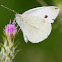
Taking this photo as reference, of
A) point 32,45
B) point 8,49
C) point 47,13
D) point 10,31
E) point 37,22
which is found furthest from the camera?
point 32,45

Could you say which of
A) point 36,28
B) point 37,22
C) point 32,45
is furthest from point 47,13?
point 32,45

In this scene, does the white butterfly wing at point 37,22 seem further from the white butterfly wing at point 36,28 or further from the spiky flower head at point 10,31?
the spiky flower head at point 10,31

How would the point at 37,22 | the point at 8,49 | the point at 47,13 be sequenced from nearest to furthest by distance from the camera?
the point at 8,49
the point at 47,13
the point at 37,22

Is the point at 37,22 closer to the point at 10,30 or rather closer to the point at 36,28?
the point at 36,28

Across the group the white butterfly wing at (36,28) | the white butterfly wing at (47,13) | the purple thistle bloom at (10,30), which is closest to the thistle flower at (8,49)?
the purple thistle bloom at (10,30)

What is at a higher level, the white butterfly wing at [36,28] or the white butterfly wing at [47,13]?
the white butterfly wing at [47,13]

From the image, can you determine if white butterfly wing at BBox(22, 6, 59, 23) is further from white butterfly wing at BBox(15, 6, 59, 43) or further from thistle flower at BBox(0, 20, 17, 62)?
thistle flower at BBox(0, 20, 17, 62)

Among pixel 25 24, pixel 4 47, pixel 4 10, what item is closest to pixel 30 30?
pixel 25 24

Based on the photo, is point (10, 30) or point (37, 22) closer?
point (10, 30)

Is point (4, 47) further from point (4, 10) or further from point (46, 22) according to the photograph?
point (4, 10)
